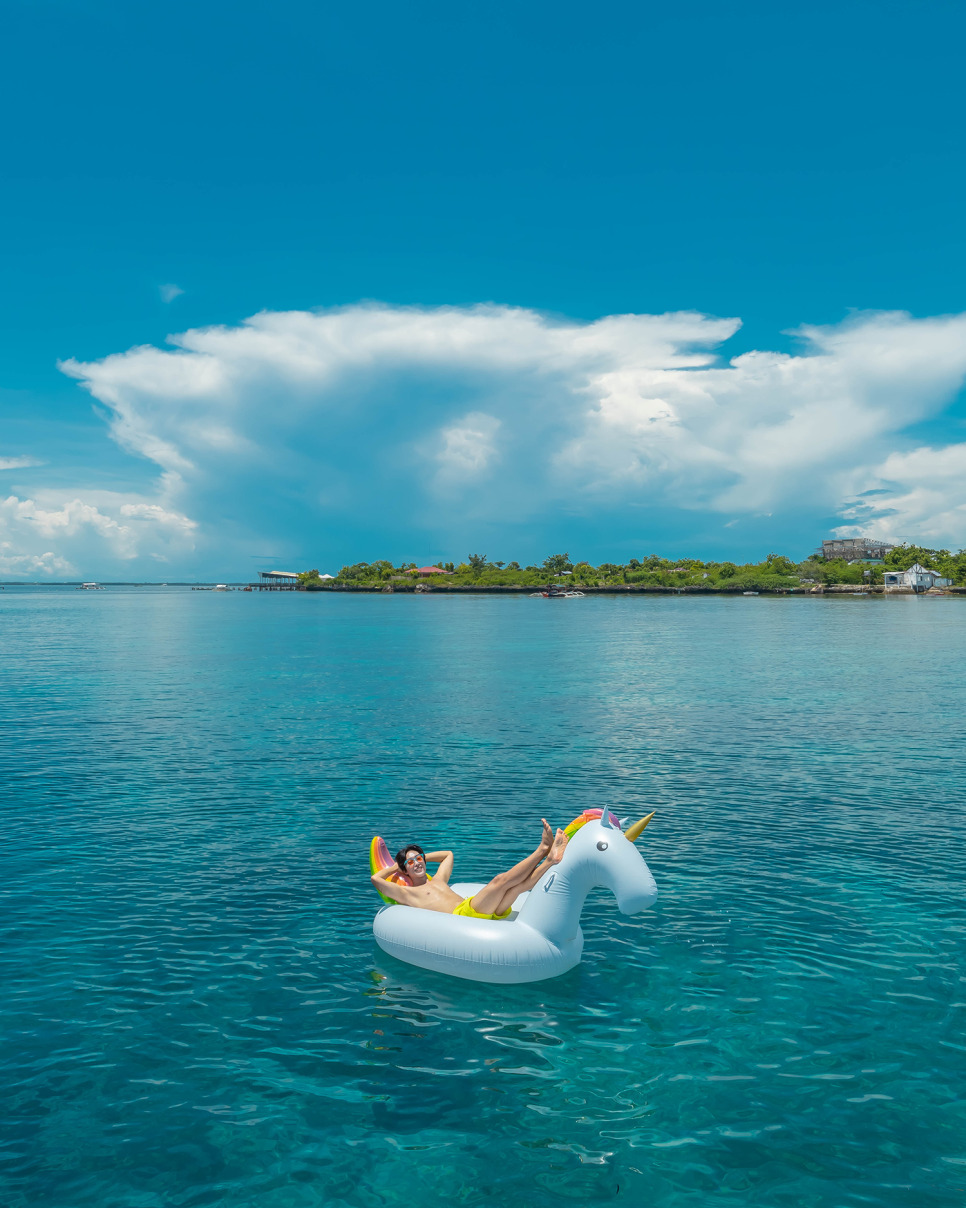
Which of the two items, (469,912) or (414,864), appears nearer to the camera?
(469,912)

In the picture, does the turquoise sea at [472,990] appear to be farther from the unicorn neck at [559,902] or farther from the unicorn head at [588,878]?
the unicorn head at [588,878]

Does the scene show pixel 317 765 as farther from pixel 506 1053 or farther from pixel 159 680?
pixel 159 680

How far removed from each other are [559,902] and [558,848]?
74cm

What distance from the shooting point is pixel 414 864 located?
13.6 metres

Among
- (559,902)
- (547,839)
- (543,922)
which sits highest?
(547,839)

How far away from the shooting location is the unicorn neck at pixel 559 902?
11875 mm

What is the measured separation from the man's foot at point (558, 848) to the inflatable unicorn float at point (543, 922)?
0.14m

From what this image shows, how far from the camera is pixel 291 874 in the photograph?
57.0ft

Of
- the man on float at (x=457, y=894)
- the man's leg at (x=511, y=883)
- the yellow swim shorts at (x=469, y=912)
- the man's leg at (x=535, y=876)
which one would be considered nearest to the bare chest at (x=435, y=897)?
the man on float at (x=457, y=894)

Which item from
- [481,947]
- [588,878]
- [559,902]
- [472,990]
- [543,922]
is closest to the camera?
[588,878]

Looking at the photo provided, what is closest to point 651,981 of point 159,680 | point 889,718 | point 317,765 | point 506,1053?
point 506,1053

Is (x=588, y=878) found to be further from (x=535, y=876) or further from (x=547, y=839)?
(x=535, y=876)

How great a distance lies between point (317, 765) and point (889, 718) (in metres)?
24.5

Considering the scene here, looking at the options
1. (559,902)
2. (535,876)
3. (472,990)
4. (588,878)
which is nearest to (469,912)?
(472,990)
